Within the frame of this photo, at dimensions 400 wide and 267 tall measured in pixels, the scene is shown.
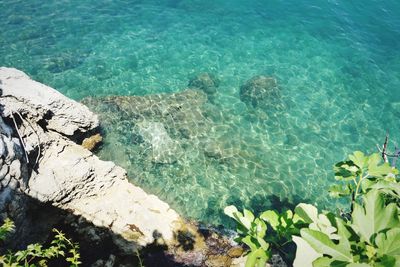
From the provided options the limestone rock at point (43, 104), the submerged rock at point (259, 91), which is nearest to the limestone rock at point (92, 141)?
the limestone rock at point (43, 104)

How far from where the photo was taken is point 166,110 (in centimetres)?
1334

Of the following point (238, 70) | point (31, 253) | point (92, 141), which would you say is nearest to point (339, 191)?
point (31, 253)

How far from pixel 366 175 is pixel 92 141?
30.1 feet

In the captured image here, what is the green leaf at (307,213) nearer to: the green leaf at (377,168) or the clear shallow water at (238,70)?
the green leaf at (377,168)

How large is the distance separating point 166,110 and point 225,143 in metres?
2.97

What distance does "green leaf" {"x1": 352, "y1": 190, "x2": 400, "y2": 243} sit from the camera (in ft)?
8.69

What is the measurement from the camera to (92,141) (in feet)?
35.8

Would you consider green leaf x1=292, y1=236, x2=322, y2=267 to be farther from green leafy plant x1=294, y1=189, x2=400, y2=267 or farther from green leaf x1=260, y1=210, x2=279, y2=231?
green leaf x1=260, y1=210, x2=279, y2=231

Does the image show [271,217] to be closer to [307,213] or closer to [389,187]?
[307,213]

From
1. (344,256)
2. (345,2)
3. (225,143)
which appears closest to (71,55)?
(225,143)

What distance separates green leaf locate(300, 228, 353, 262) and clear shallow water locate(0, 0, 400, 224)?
766 cm

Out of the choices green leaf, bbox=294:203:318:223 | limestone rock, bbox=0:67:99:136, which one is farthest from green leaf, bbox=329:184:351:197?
limestone rock, bbox=0:67:99:136

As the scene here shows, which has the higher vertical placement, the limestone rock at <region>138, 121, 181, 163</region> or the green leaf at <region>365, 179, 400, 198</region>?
the green leaf at <region>365, 179, 400, 198</region>

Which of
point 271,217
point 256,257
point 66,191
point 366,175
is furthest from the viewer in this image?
point 66,191
